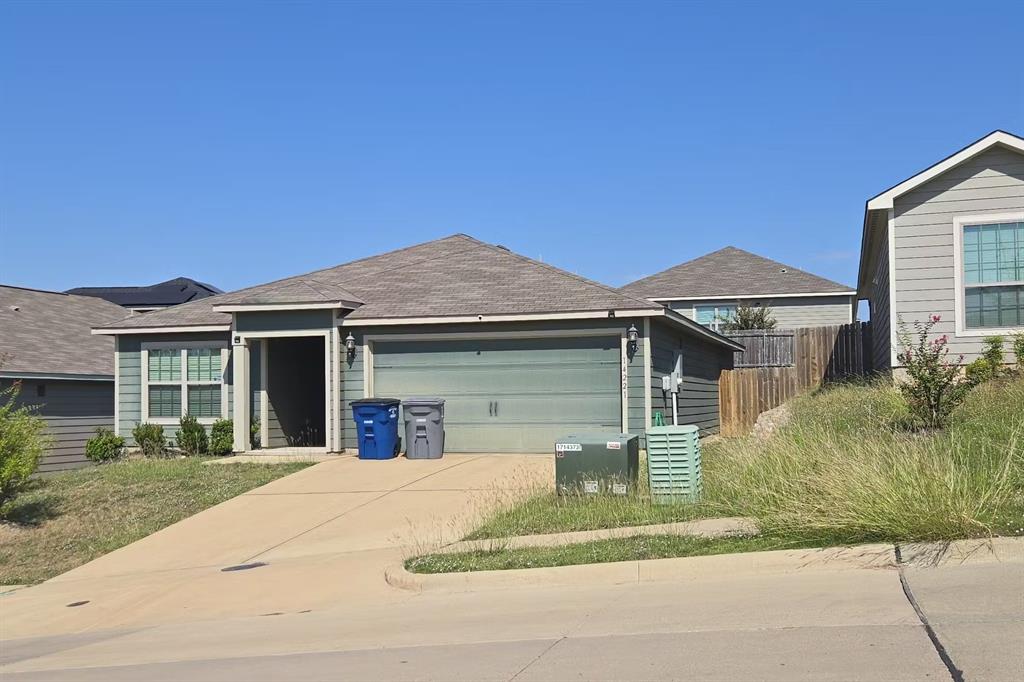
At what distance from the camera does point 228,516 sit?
45.2 feet

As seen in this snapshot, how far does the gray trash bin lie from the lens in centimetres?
1770

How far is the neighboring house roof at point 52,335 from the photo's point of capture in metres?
24.3

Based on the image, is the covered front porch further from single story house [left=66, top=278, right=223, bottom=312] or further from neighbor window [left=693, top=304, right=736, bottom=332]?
single story house [left=66, top=278, right=223, bottom=312]

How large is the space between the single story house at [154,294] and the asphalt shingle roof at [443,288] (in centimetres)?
2331

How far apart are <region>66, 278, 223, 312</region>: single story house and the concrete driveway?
3102 cm

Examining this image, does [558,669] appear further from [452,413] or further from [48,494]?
[452,413]

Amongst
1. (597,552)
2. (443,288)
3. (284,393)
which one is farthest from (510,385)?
(597,552)

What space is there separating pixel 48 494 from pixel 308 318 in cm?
570

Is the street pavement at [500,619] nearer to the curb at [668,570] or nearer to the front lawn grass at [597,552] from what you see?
the curb at [668,570]

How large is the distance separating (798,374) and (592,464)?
17.1 meters

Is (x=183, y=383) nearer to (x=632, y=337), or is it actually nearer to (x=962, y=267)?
(x=632, y=337)

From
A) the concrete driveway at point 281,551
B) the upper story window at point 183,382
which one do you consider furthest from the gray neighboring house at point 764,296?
the concrete driveway at point 281,551

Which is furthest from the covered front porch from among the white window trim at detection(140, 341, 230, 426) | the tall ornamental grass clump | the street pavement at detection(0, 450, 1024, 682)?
the tall ornamental grass clump

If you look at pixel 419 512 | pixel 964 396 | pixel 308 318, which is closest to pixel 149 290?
pixel 308 318
